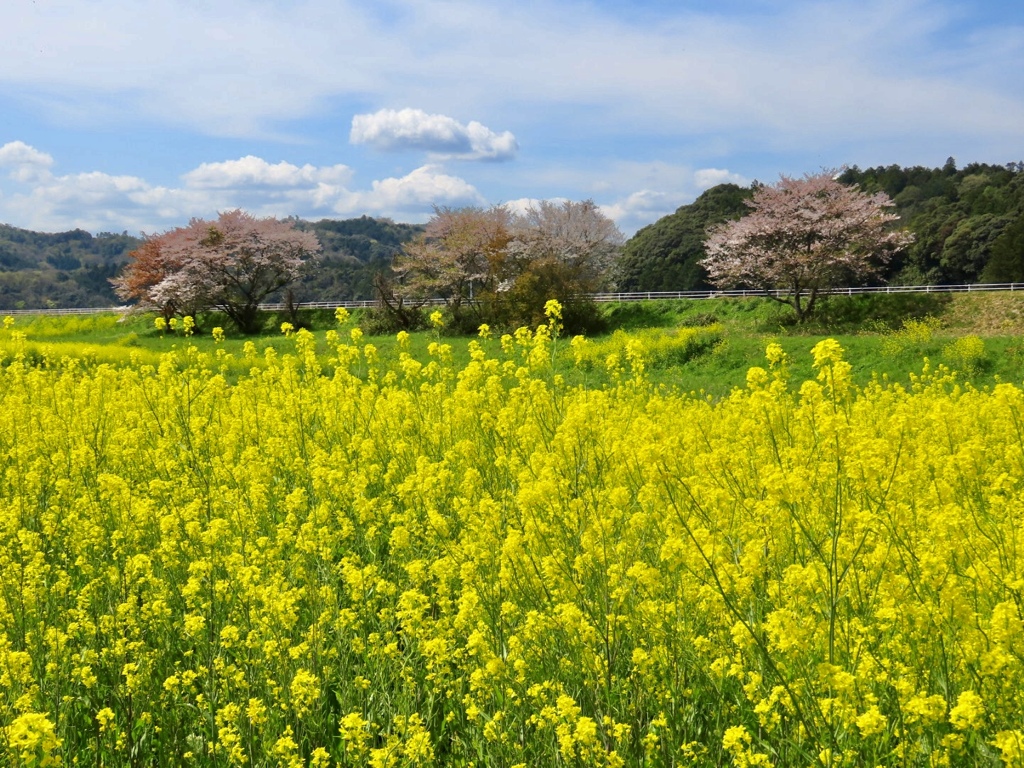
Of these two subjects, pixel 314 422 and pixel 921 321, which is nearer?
pixel 314 422

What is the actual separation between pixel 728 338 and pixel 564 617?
2328 centimetres

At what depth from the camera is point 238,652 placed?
13.8ft

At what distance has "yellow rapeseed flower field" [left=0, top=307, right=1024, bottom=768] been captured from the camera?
3.12 metres

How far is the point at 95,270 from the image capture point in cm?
11700

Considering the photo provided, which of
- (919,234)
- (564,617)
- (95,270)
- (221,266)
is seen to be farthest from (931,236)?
(95,270)

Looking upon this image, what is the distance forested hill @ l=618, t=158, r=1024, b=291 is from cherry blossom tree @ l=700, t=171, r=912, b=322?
12776mm

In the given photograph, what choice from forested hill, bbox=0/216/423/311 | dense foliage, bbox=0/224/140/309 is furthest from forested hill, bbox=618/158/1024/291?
dense foliage, bbox=0/224/140/309

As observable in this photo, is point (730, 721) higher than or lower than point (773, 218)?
lower

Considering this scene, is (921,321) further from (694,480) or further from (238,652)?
(238,652)

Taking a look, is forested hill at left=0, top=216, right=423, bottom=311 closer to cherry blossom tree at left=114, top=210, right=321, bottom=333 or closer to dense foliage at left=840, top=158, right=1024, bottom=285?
cherry blossom tree at left=114, top=210, right=321, bottom=333

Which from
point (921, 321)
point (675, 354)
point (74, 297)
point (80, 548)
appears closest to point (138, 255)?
point (675, 354)

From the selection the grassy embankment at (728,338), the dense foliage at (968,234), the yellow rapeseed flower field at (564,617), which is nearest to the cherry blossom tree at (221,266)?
the grassy embankment at (728,338)

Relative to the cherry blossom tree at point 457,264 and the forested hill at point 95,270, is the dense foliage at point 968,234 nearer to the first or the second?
the cherry blossom tree at point 457,264

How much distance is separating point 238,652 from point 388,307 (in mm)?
31918
